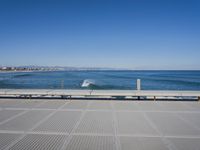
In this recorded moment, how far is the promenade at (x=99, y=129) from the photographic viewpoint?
2555mm

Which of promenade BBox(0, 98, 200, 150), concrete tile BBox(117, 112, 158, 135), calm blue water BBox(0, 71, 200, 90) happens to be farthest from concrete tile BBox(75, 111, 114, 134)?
calm blue water BBox(0, 71, 200, 90)

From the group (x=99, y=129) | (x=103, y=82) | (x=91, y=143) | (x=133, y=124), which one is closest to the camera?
(x=91, y=143)

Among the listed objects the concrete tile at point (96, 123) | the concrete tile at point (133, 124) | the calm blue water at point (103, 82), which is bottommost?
the calm blue water at point (103, 82)

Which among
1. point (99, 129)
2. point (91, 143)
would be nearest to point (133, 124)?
point (99, 129)

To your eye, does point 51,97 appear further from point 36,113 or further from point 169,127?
point 169,127

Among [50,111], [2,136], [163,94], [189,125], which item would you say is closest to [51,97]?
[50,111]

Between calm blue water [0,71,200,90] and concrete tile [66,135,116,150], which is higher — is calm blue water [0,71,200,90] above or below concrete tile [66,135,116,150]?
below

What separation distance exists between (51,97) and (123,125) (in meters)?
4.37

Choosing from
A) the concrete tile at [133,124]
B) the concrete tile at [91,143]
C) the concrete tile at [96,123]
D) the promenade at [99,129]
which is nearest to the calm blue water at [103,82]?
the promenade at [99,129]

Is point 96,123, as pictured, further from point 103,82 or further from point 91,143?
point 103,82

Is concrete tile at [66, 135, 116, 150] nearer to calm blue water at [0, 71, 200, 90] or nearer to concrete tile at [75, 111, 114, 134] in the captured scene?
concrete tile at [75, 111, 114, 134]

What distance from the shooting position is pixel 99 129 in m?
3.22

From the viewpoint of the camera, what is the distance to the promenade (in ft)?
8.38

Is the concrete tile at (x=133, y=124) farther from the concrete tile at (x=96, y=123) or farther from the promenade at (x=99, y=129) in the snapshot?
the concrete tile at (x=96, y=123)
